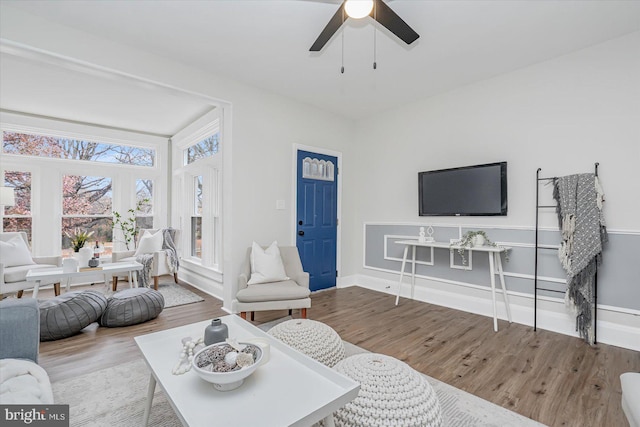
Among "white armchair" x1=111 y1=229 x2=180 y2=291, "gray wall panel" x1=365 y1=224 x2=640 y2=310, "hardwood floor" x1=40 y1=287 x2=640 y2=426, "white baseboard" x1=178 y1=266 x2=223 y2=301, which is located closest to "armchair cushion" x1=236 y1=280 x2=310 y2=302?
"hardwood floor" x1=40 y1=287 x2=640 y2=426

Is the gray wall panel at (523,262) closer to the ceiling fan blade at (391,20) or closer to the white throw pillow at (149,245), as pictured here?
the ceiling fan blade at (391,20)

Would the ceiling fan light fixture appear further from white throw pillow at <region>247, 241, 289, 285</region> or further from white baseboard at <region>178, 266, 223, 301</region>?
white baseboard at <region>178, 266, 223, 301</region>

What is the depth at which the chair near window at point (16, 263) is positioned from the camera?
3.50 metres

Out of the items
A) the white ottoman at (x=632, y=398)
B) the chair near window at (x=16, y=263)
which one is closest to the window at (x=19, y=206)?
the chair near window at (x=16, y=263)

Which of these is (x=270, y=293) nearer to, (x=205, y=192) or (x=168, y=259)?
(x=205, y=192)

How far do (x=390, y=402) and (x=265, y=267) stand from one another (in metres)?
2.17

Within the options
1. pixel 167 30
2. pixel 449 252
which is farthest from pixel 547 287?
pixel 167 30

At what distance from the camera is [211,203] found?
4.69 meters

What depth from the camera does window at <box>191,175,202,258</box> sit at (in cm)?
515

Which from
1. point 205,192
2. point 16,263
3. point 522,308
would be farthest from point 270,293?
point 16,263

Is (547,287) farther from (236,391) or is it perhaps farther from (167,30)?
(167,30)

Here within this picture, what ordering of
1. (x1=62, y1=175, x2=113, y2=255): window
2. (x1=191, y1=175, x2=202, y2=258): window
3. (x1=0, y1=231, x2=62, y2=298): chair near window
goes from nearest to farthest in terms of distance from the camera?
1. (x1=0, y1=231, x2=62, y2=298): chair near window
2. (x1=62, y1=175, x2=113, y2=255): window
3. (x1=191, y1=175, x2=202, y2=258): window

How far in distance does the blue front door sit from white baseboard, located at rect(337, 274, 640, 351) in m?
0.49

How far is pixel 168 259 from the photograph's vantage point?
15.7 feet
